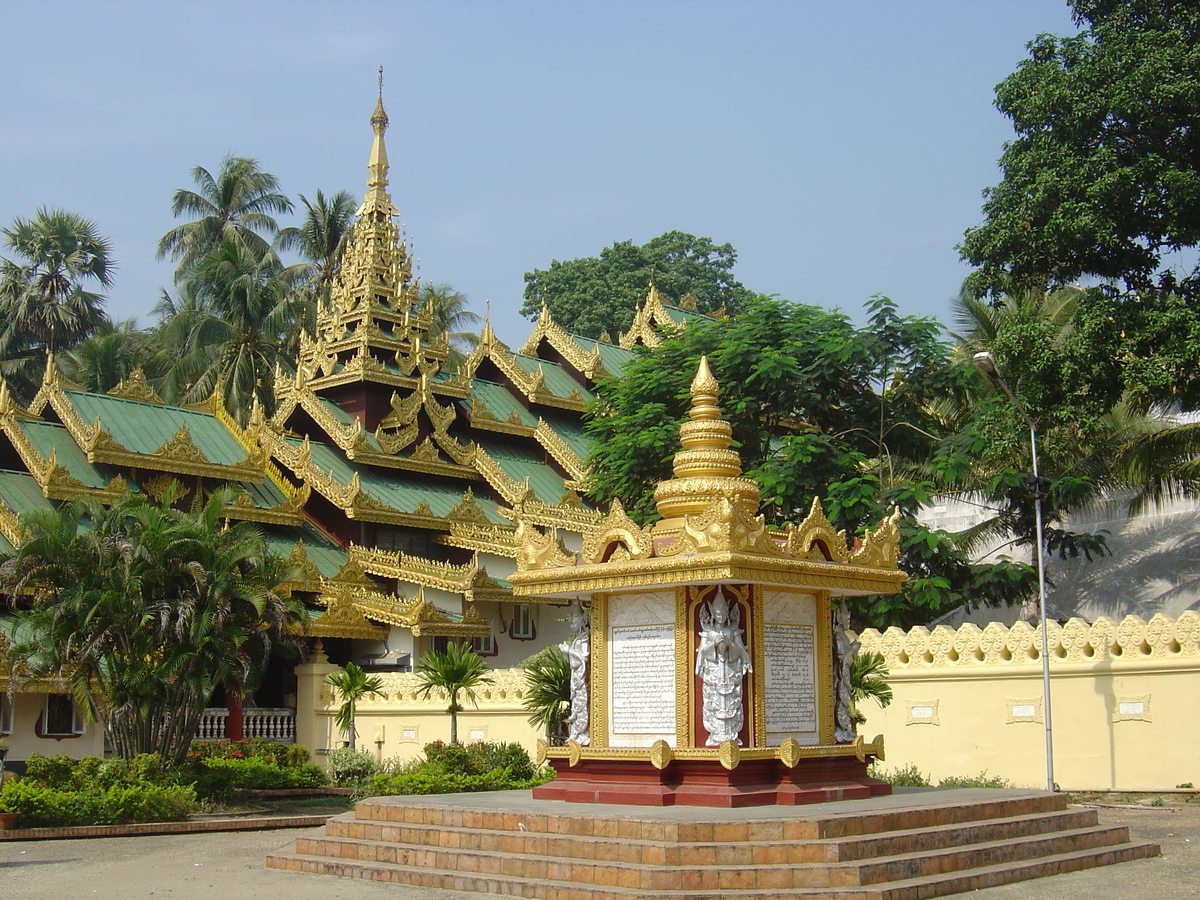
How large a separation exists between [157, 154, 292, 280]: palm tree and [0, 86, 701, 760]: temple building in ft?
32.8

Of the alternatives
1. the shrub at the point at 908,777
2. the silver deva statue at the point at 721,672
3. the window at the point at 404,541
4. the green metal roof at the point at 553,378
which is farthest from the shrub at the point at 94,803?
the green metal roof at the point at 553,378

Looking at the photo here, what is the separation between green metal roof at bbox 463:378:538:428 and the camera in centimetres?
3450

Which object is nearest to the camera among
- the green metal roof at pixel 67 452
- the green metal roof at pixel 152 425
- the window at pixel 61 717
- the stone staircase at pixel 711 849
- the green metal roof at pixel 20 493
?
the stone staircase at pixel 711 849

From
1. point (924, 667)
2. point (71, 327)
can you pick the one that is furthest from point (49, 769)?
point (71, 327)

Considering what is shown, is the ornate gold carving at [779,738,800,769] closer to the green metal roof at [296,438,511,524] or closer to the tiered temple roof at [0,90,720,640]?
the tiered temple roof at [0,90,720,640]

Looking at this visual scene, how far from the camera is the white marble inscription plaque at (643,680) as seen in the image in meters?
12.8

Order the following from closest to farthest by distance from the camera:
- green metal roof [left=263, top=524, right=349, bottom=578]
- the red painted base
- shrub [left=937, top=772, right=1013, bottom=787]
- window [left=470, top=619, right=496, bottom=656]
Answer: the red painted base < shrub [left=937, top=772, right=1013, bottom=787] < green metal roof [left=263, top=524, right=349, bottom=578] < window [left=470, top=619, right=496, bottom=656]

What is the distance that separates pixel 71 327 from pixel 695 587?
1451 inches

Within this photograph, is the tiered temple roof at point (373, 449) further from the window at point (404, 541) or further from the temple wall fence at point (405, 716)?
the temple wall fence at point (405, 716)

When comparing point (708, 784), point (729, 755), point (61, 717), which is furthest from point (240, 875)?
point (61, 717)

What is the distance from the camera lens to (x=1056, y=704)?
1812cm

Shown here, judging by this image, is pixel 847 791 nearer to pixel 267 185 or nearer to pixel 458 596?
pixel 458 596

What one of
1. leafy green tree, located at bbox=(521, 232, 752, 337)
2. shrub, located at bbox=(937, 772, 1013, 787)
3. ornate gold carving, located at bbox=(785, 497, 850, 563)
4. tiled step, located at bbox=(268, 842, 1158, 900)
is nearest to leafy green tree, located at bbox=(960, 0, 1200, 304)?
shrub, located at bbox=(937, 772, 1013, 787)

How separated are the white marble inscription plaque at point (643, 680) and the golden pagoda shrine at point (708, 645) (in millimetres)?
12
